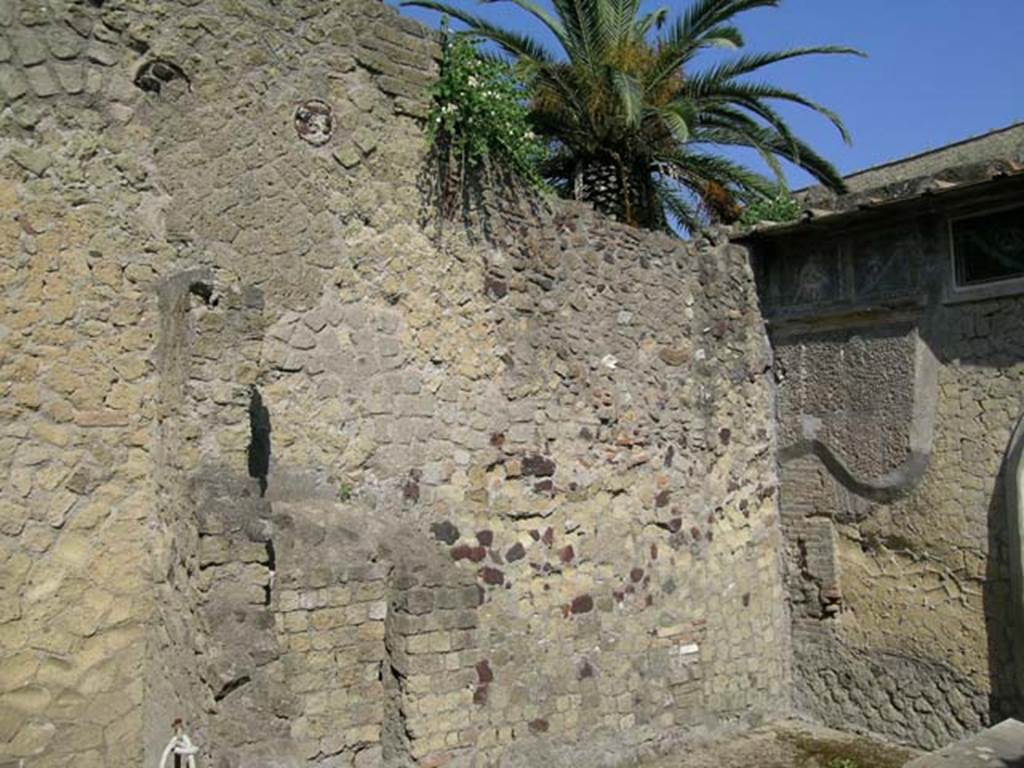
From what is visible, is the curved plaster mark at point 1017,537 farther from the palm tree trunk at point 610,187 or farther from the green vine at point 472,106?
the palm tree trunk at point 610,187

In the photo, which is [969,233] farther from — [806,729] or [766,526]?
[806,729]

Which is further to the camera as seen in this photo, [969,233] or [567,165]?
[567,165]

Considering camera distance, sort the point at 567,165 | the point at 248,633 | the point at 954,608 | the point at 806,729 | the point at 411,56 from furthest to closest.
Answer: the point at 567,165
the point at 806,729
the point at 954,608
the point at 411,56
the point at 248,633

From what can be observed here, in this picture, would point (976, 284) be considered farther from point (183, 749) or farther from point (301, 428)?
point (183, 749)

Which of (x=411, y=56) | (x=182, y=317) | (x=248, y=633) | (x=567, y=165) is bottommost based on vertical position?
(x=248, y=633)

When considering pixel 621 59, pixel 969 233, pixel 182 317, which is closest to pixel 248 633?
pixel 182 317

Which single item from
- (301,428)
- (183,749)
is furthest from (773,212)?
(183,749)

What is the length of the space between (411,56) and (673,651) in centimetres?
437

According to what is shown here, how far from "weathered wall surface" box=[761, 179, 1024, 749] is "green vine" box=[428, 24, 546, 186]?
10.1ft

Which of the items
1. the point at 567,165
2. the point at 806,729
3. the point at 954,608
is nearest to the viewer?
the point at 954,608

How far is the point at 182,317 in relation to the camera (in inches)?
189

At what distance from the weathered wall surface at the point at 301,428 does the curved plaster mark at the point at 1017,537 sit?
2.11 metres

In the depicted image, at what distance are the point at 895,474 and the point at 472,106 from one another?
13.5 feet

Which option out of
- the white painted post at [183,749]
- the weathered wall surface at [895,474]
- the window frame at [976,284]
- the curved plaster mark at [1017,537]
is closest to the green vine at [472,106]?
the weathered wall surface at [895,474]
